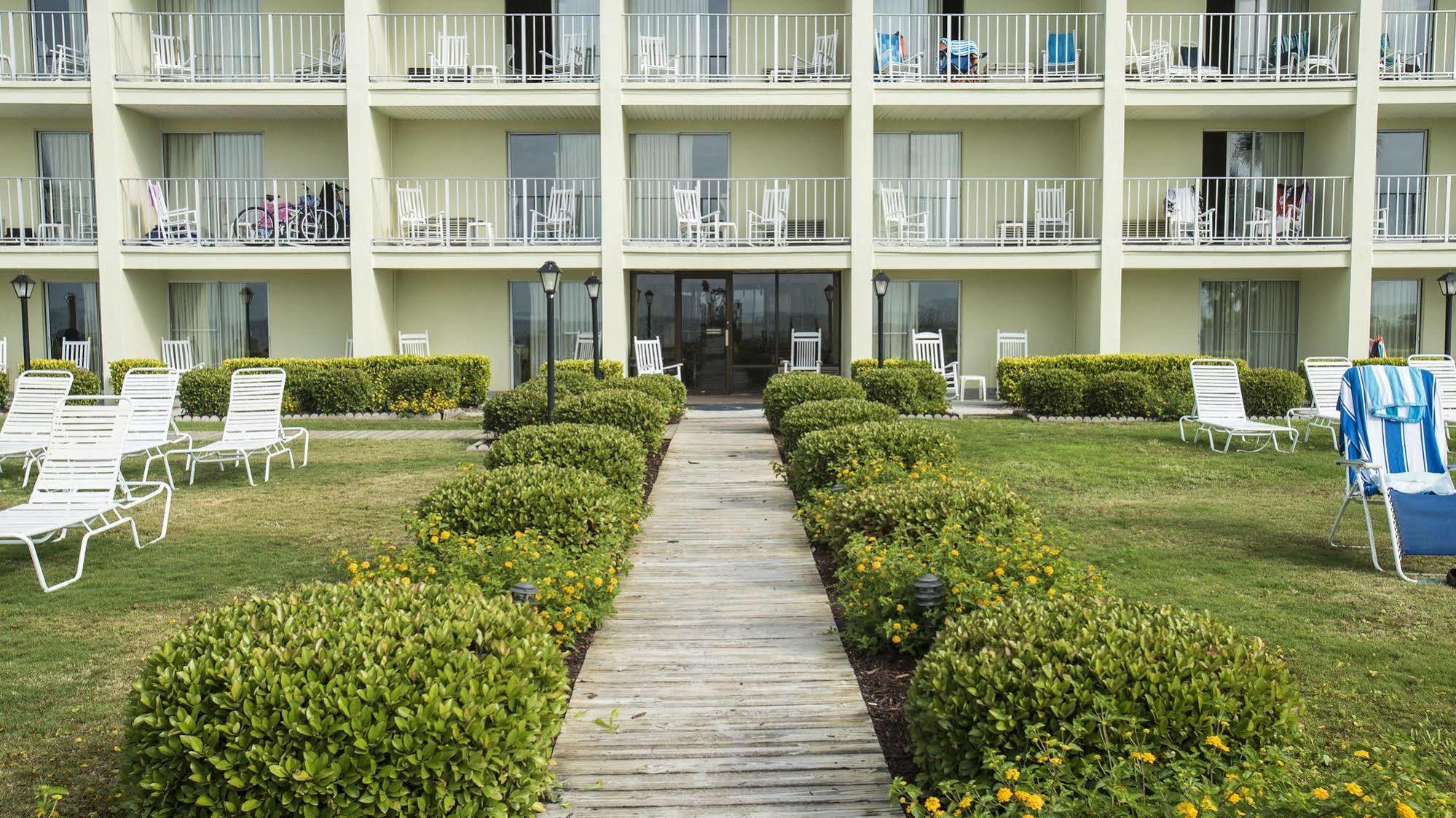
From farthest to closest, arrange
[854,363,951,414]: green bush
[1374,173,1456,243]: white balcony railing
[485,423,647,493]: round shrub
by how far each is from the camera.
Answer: [1374,173,1456,243]: white balcony railing, [854,363,951,414]: green bush, [485,423,647,493]: round shrub

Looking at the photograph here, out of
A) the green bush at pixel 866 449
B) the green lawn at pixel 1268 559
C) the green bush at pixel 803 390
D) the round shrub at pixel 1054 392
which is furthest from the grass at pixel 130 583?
the round shrub at pixel 1054 392

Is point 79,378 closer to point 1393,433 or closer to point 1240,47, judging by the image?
point 1393,433

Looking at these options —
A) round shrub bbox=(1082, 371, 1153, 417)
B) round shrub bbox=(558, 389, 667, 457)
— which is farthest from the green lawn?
round shrub bbox=(558, 389, 667, 457)

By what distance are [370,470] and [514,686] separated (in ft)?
26.9

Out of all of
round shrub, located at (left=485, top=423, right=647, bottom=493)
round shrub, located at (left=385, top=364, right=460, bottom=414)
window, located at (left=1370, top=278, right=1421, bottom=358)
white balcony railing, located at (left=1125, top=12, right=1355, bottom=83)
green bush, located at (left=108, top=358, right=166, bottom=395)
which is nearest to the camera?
round shrub, located at (left=485, top=423, right=647, bottom=493)

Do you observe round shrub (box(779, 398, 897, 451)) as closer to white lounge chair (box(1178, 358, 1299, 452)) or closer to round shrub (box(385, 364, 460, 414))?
white lounge chair (box(1178, 358, 1299, 452))

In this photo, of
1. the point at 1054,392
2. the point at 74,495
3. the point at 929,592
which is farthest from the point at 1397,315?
the point at 74,495

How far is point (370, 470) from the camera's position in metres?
10.9

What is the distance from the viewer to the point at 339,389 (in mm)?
16000

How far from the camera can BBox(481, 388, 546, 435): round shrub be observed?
A: 1192 cm

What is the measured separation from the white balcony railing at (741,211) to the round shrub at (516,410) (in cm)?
677

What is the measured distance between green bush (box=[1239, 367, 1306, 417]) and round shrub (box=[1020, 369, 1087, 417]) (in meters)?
2.38

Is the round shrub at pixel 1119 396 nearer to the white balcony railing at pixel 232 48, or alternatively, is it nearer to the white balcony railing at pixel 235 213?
the white balcony railing at pixel 235 213

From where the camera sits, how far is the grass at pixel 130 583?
4023 millimetres
